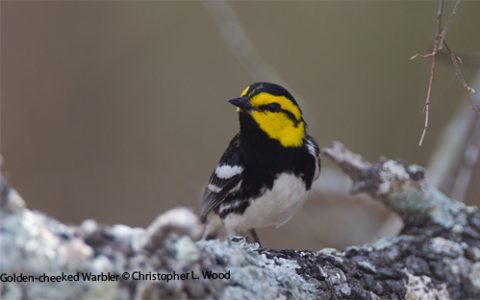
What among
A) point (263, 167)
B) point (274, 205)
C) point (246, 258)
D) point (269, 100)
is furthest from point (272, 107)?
point (246, 258)

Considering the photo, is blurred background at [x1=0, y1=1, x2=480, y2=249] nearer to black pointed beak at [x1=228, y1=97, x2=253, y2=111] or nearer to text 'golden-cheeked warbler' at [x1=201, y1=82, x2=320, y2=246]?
text 'golden-cheeked warbler' at [x1=201, y1=82, x2=320, y2=246]

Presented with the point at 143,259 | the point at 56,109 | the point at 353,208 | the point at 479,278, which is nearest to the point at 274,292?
the point at 143,259

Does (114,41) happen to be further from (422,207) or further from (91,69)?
(422,207)

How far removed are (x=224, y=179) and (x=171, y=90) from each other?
2.74m

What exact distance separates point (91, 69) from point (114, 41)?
0.93 ft

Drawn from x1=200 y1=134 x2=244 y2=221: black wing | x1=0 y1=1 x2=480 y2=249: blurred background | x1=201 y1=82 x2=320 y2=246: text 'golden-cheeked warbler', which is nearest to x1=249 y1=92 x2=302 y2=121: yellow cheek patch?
x1=201 y1=82 x2=320 y2=246: text 'golden-cheeked warbler'

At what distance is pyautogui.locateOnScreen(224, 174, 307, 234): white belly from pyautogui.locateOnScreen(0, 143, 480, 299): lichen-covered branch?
194 millimetres

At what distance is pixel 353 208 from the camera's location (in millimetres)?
4098

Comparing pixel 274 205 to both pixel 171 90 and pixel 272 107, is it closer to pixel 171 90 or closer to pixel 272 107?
pixel 272 107

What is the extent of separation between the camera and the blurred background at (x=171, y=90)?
502 cm

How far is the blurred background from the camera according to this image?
5023 mm

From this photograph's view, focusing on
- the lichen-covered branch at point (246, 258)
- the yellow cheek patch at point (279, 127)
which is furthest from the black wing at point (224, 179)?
the lichen-covered branch at point (246, 258)

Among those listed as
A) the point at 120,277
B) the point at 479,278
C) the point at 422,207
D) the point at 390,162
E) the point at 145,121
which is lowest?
the point at 120,277

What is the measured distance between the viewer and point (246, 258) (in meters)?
1.75
